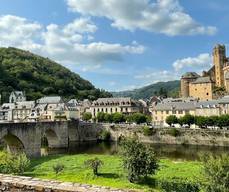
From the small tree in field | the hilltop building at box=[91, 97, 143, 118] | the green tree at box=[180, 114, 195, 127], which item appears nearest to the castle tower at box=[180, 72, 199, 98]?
the hilltop building at box=[91, 97, 143, 118]

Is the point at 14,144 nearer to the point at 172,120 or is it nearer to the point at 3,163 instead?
the point at 3,163

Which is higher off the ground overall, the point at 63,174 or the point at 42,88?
the point at 42,88

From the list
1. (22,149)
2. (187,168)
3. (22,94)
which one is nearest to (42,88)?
(22,94)

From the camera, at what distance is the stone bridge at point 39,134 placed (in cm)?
4894

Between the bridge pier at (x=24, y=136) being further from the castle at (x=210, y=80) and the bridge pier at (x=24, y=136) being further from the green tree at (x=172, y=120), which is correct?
the castle at (x=210, y=80)

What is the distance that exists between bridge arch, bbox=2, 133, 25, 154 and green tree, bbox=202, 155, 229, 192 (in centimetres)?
3446

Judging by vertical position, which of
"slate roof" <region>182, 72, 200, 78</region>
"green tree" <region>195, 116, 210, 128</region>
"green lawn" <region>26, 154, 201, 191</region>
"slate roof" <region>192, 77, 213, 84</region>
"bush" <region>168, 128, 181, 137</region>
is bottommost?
"green lawn" <region>26, 154, 201, 191</region>

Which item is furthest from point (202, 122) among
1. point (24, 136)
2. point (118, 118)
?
point (24, 136)

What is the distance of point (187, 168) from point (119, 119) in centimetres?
5010

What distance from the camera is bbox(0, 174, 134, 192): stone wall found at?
29.6 feet

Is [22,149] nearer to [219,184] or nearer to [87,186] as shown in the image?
[219,184]

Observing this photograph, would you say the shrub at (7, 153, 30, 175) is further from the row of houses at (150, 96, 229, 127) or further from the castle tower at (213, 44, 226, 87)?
the castle tower at (213, 44, 226, 87)

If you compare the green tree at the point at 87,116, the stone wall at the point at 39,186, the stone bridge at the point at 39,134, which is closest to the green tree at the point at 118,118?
the stone bridge at the point at 39,134

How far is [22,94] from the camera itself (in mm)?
119812
